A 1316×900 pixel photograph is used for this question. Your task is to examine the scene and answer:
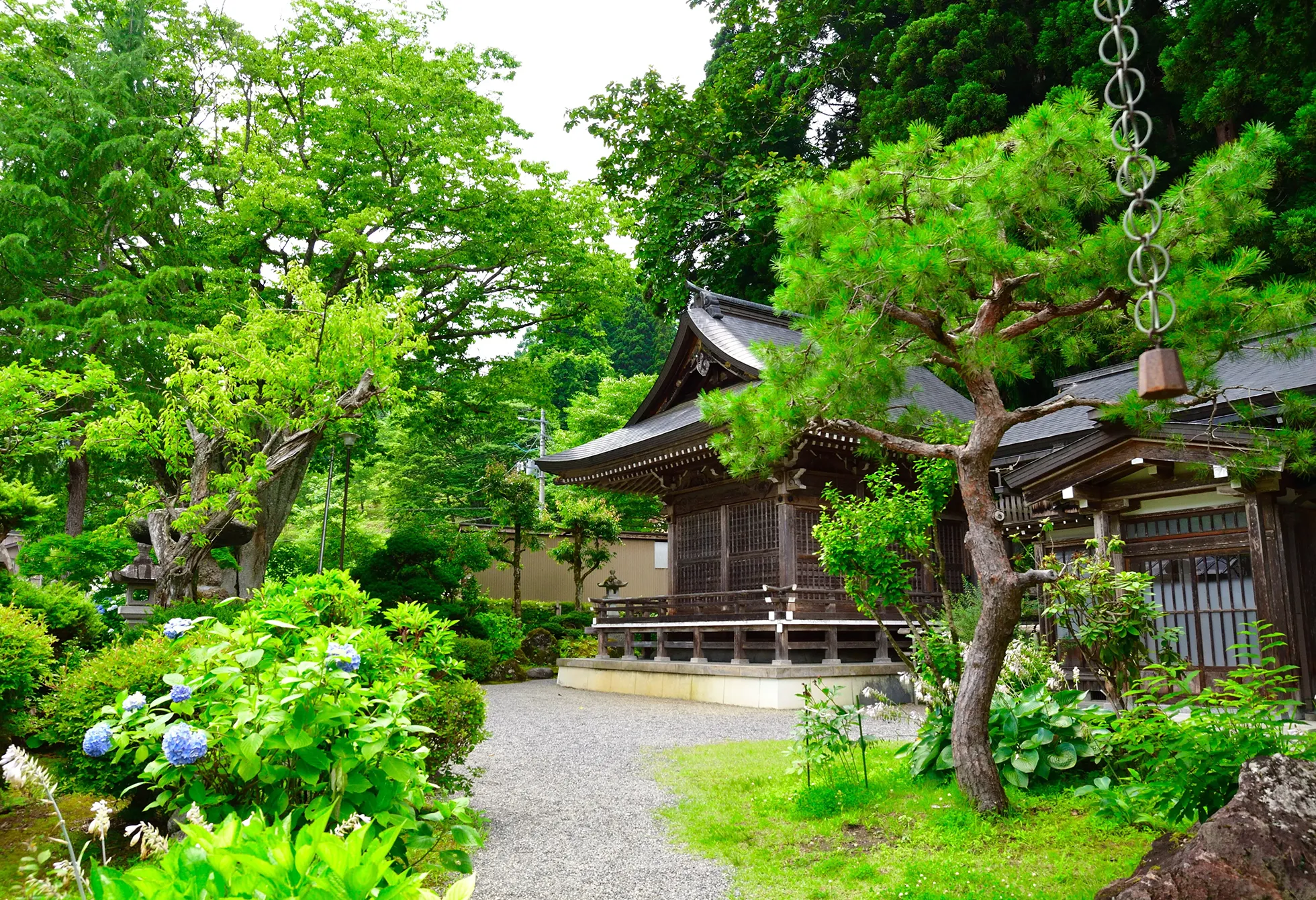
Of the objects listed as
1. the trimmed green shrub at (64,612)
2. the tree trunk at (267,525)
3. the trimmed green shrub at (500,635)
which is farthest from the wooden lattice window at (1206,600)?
the tree trunk at (267,525)

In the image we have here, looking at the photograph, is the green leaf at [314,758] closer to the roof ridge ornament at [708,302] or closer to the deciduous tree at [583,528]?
the roof ridge ornament at [708,302]

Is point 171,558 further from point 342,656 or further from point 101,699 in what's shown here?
point 342,656

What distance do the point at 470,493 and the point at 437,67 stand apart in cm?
1244

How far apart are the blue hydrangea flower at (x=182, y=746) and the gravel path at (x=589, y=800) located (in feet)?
6.43

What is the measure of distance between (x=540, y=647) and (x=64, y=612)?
1189 centimetres

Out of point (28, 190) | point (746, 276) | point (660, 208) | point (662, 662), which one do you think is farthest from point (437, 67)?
point (662, 662)

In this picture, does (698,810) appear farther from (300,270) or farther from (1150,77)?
(1150,77)

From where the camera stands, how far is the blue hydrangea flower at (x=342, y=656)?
10.0 feet

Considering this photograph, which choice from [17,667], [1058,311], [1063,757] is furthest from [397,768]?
[1058,311]

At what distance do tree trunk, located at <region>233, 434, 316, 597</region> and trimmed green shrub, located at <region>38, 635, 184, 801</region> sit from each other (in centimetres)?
1087

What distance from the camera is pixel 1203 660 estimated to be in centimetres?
902

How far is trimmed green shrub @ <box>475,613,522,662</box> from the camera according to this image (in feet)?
53.6

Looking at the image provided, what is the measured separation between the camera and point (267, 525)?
1550cm

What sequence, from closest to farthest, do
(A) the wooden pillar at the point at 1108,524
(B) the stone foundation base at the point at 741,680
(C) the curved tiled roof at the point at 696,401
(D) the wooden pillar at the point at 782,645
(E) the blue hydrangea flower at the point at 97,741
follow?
1. (E) the blue hydrangea flower at the point at 97,741
2. (A) the wooden pillar at the point at 1108,524
3. (B) the stone foundation base at the point at 741,680
4. (D) the wooden pillar at the point at 782,645
5. (C) the curved tiled roof at the point at 696,401
